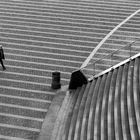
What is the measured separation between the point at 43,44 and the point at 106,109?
6.66 m

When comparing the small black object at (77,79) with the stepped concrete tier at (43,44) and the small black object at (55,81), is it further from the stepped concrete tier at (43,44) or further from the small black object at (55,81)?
the small black object at (55,81)

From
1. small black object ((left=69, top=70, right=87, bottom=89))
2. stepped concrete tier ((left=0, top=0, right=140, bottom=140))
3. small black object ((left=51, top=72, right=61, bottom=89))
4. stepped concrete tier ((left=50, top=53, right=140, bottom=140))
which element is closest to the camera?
stepped concrete tier ((left=50, top=53, right=140, bottom=140))

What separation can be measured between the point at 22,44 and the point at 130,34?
16.5ft

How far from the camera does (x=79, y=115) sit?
11.9m

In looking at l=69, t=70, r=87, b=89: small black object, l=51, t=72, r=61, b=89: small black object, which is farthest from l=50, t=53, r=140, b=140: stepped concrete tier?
l=51, t=72, r=61, b=89: small black object

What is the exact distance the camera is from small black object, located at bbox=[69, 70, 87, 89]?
13.4m

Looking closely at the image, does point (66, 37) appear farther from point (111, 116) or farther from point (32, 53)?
point (111, 116)

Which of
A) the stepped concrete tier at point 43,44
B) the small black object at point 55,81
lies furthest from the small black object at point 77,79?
the small black object at point 55,81

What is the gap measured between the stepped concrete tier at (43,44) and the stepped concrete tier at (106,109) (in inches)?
7.2

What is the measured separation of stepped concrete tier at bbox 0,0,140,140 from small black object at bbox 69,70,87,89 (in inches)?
10.3

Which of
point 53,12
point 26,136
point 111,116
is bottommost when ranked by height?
point 26,136

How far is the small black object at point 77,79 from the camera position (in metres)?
13.4

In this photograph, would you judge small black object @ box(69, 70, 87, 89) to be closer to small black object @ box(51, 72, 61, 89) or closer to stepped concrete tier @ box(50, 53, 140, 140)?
stepped concrete tier @ box(50, 53, 140, 140)

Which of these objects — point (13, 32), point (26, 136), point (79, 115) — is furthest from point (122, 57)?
point (13, 32)
